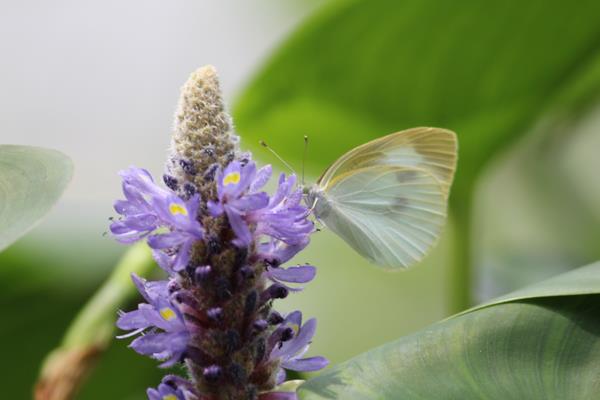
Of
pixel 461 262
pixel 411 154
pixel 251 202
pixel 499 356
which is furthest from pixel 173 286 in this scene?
pixel 461 262

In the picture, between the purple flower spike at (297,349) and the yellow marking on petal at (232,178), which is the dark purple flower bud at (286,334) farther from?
the yellow marking on petal at (232,178)

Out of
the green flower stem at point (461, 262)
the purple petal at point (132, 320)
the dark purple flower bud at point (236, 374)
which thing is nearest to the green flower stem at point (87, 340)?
the purple petal at point (132, 320)

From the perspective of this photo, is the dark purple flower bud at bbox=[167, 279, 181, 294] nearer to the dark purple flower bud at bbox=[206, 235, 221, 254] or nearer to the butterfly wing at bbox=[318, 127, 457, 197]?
the dark purple flower bud at bbox=[206, 235, 221, 254]

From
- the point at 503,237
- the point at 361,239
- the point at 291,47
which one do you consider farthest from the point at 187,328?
the point at 503,237

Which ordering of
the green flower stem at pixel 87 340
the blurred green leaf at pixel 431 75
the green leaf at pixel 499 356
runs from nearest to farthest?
1. the green leaf at pixel 499 356
2. the green flower stem at pixel 87 340
3. the blurred green leaf at pixel 431 75

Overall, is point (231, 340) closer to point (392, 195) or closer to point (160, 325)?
point (160, 325)
